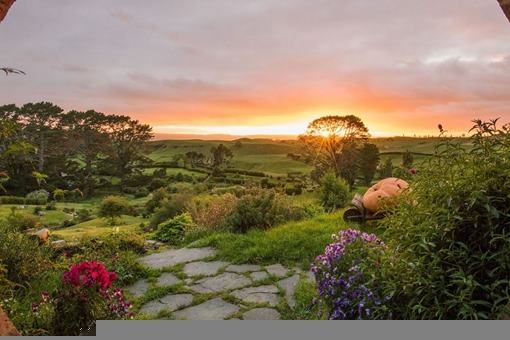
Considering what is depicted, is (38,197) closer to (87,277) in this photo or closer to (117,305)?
(117,305)

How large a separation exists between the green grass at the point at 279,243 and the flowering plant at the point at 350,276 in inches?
93.4

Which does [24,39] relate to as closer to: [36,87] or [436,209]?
[36,87]

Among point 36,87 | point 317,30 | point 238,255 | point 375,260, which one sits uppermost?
point 317,30

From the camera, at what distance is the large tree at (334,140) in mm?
19375

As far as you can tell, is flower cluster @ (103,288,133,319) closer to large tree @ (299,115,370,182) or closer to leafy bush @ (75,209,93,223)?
leafy bush @ (75,209,93,223)

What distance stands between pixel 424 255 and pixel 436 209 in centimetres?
26

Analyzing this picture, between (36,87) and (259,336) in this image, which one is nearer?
(259,336)

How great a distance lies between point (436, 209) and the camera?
2346 millimetres

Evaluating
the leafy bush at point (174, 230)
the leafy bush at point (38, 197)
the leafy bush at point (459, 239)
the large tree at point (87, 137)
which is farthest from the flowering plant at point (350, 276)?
the large tree at point (87, 137)

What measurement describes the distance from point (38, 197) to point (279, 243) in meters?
13.7

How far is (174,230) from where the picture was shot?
845 cm

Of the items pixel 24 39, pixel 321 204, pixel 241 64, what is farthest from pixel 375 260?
pixel 241 64

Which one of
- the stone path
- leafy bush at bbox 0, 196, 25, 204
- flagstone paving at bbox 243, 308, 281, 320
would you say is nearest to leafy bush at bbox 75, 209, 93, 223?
leafy bush at bbox 0, 196, 25, 204

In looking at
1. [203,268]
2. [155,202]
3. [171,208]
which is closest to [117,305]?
[203,268]
